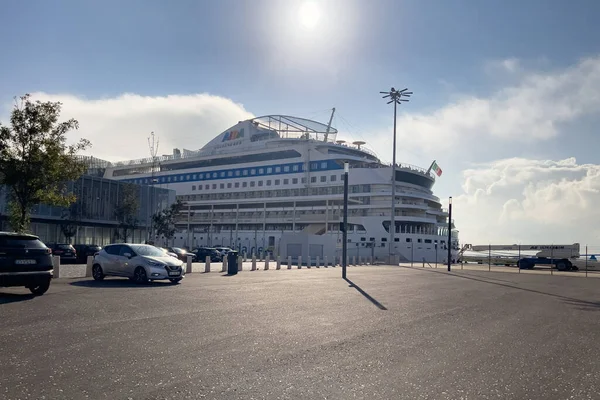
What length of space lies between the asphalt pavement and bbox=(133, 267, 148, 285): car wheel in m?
4.59

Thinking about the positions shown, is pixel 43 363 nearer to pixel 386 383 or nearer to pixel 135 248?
pixel 386 383

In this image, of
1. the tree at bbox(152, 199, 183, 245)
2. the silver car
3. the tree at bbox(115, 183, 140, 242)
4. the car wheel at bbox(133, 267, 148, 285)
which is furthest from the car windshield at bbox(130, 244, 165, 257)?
the tree at bbox(152, 199, 183, 245)

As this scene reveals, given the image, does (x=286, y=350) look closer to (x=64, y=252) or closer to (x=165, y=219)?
(x=64, y=252)

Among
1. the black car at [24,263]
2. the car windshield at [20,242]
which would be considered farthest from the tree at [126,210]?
the car windshield at [20,242]

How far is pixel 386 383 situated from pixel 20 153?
61.6ft

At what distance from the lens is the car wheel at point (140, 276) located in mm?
15977

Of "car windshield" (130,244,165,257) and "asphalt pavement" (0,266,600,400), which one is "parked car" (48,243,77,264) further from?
"asphalt pavement" (0,266,600,400)

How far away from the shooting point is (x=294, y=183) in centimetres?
6431

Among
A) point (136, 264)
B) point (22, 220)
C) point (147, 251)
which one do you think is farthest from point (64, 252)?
point (136, 264)

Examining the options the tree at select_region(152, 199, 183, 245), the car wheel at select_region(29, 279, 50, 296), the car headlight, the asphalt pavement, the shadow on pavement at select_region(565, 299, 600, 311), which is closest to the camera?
the asphalt pavement

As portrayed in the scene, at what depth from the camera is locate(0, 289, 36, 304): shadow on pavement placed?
33.8 ft

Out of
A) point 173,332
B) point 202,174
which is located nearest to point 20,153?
point 173,332

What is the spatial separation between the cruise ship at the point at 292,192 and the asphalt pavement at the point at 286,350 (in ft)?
129

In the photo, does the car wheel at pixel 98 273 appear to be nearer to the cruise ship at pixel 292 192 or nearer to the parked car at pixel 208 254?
the parked car at pixel 208 254
